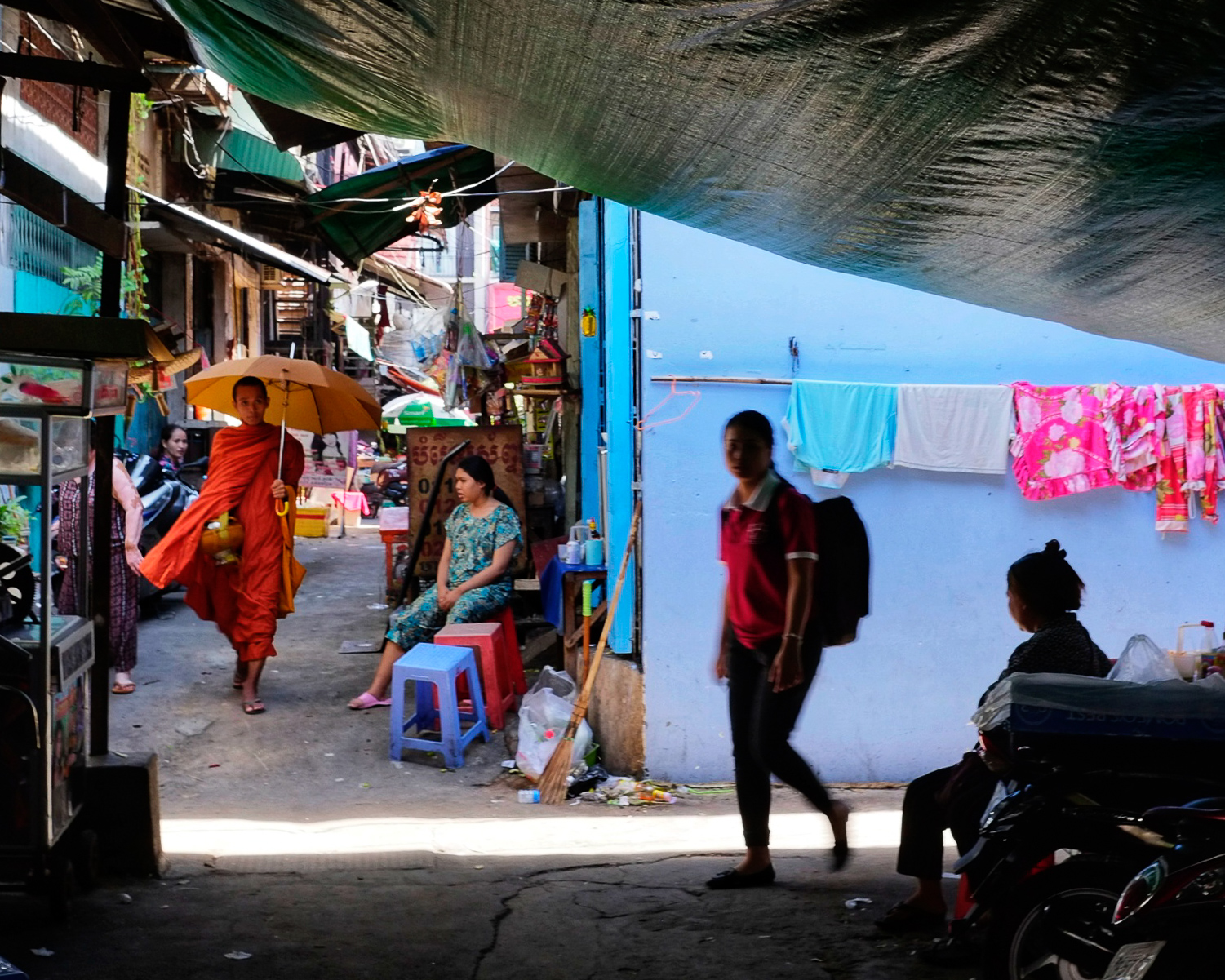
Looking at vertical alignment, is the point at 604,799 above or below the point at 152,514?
below

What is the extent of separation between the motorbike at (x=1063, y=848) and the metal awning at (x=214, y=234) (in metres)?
A: 8.77

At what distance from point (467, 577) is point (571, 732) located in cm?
165

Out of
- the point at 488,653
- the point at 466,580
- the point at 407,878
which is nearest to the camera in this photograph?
the point at 407,878

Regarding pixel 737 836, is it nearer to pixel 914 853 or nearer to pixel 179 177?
pixel 914 853

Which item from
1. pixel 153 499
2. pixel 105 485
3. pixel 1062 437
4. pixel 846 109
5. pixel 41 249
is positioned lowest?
pixel 153 499

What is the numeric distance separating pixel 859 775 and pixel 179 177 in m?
10.9

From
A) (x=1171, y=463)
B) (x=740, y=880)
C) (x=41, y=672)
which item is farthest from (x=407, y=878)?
(x=1171, y=463)

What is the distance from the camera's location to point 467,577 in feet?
25.9

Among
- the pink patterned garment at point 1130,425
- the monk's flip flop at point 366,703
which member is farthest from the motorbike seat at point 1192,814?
the monk's flip flop at point 366,703

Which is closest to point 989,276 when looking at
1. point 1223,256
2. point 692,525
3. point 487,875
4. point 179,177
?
point 1223,256

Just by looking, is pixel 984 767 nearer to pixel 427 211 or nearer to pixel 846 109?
pixel 846 109

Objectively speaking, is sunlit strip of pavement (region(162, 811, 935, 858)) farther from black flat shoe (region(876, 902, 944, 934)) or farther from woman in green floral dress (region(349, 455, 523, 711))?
woman in green floral dress (region(349, 455, 523, 711))

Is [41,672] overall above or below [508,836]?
above

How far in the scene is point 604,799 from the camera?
6.64m
